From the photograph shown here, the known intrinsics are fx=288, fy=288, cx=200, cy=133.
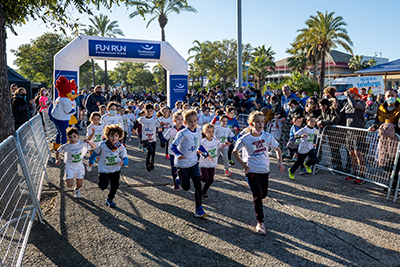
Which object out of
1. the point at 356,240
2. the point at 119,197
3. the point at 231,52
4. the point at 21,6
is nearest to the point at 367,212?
the point at 356,240

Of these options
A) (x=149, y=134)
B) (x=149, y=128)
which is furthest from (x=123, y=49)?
(x=149, y=134)

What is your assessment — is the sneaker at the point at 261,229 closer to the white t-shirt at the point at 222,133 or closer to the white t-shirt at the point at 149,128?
the white t-shirt at the point at 222,133

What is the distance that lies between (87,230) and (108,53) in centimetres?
1303

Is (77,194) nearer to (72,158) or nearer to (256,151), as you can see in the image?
(72,158)

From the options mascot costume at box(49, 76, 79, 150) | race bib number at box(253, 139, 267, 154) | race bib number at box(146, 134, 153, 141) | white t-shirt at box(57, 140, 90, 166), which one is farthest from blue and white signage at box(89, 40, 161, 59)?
race bib number at box(253, 139, 267, 154)

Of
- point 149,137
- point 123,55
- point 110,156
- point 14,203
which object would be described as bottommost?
point 14,203

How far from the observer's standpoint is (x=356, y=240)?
4023mm

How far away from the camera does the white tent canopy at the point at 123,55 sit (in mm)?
14367

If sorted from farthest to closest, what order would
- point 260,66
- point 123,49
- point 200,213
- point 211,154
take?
point 260,66 → point 123,49 → point 211,154 → point 200,213

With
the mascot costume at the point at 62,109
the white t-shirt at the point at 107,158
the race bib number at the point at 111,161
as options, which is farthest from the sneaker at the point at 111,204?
the mascot costume at the point at 62,109

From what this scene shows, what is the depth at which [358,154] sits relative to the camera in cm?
660

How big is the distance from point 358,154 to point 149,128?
5.08 metres

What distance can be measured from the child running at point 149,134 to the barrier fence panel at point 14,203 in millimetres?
3314

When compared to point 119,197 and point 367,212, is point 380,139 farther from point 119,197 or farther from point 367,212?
point 119,197
